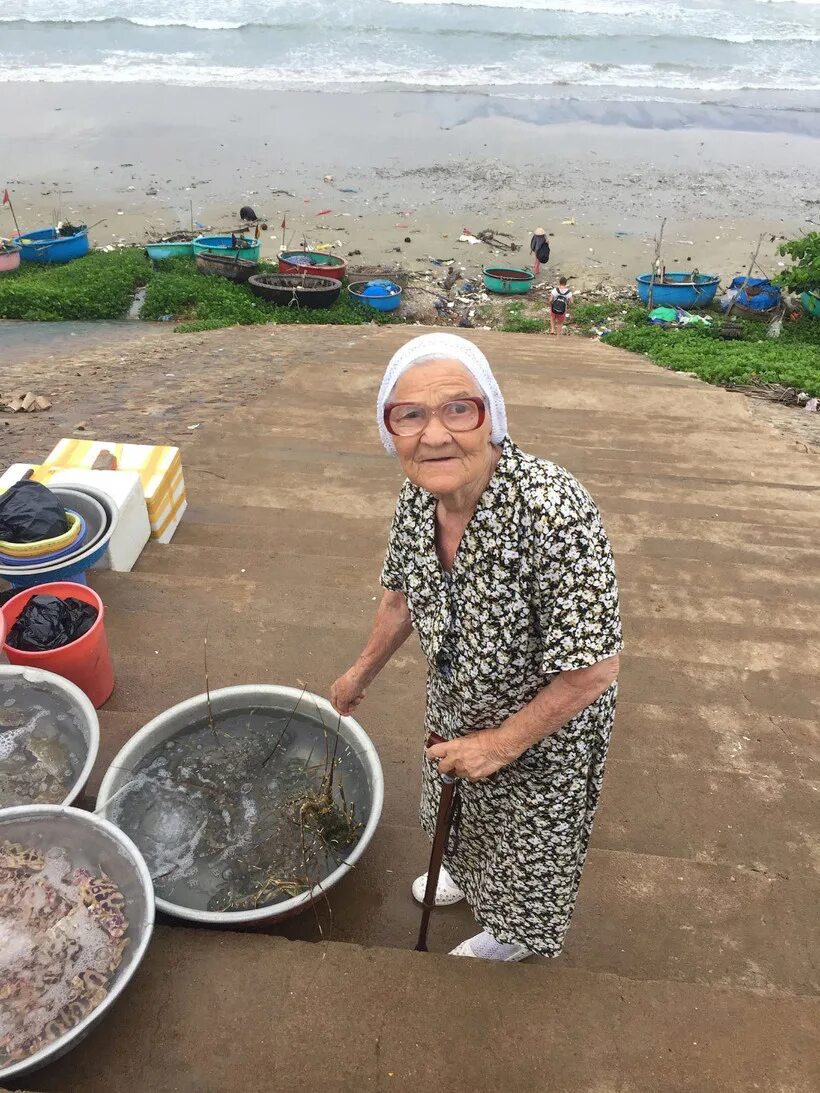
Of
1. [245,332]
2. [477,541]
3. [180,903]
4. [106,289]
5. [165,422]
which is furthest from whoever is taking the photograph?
[106,289]

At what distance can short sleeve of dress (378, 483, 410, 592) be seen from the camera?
1.92 meters

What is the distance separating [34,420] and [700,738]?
233 inches

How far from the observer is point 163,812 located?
251cm

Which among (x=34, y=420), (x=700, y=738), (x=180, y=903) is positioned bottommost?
(x=34, y=420)

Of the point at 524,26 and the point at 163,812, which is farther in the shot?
the point at 524,26

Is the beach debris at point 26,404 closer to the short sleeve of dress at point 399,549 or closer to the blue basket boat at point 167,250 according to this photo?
the short sleeve of dress at point 399,549

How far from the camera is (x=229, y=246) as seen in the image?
15.2 meters

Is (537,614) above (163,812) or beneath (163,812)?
above

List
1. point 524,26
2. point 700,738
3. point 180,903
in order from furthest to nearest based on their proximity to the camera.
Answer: point 524,26, point 700,738, point 180,903

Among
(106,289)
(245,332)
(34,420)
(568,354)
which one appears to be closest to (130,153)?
(106,289)

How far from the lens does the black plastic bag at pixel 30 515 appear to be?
3168 millimetres

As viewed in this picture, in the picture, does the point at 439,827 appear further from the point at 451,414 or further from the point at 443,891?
the point at 451,414

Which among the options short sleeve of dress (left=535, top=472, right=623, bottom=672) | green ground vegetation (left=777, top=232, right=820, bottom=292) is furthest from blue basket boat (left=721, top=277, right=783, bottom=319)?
short sleeve of dress (left=535, top=472, right=623, bottom=672)

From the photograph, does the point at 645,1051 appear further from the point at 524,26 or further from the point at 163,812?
the point at 524,26
